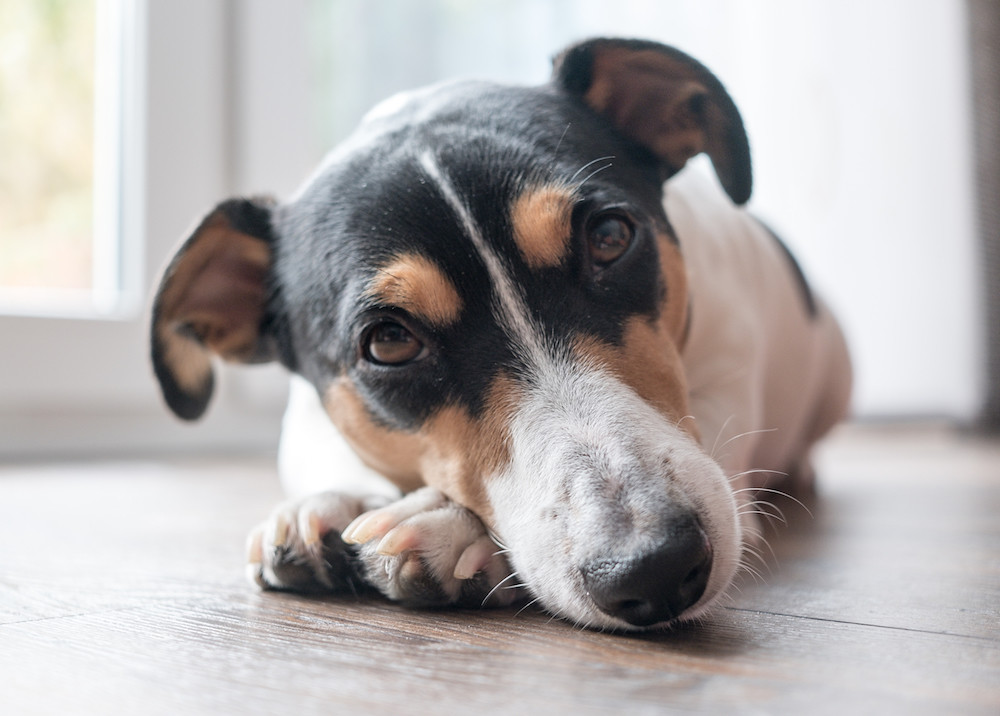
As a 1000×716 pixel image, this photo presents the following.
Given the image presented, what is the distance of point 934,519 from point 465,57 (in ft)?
11.7

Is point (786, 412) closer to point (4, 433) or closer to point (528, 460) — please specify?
point (528, 460)

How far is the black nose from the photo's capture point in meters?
1.02

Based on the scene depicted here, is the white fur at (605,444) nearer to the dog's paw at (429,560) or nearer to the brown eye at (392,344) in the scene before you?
the dog's paw at (429,560)

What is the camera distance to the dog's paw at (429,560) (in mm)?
1235

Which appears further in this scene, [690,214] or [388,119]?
[690,214]

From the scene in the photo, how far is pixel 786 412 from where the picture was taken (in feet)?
8.00

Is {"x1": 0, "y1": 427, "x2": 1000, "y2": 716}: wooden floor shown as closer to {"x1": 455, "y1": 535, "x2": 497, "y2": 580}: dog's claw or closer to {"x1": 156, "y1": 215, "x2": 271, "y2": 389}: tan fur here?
{"x1": 455, "y1": 535, "x2": 497, "y2": 580}: dog's claw

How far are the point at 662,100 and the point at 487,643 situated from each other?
116 centimetres

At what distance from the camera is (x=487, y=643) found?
1048mm

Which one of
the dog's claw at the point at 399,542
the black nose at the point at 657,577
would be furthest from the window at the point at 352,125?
the black nose at the point at 657,577

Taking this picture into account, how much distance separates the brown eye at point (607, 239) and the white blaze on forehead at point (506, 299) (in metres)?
0.15

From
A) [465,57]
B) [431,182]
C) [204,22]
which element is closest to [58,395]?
[204,22]

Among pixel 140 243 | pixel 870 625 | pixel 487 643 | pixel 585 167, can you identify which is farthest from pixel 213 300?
pixel 140 243

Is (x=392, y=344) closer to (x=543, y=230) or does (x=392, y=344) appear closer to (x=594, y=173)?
(x=543, y=230)
